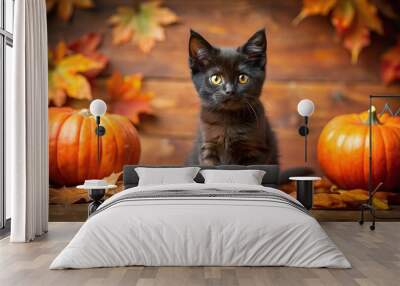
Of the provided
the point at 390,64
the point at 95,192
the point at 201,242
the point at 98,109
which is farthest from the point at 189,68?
the point at 201,242

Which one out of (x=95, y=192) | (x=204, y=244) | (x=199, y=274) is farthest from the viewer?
(x=95, y=192)

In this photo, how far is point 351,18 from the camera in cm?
603

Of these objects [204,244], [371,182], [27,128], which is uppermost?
[27,128]

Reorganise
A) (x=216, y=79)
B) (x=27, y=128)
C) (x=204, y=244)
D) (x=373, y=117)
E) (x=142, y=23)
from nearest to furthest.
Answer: (x=204, y=244)
(x=27, y=128)
(x=216, y=79)
(x=373, y=117)
(x=142, y=23)

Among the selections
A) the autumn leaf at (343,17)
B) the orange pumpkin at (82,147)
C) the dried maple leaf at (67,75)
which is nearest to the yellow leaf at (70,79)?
the dried maple leaf at (67,75)

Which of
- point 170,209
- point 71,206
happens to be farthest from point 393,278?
point 71,206

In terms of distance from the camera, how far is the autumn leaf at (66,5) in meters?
6.05

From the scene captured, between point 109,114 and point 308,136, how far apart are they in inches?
84.1

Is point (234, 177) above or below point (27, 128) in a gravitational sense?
below

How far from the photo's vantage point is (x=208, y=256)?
358 centimetres

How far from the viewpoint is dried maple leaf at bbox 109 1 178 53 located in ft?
19.8

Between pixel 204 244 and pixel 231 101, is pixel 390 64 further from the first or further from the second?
pixel 204 244

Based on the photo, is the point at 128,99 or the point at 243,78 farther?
the point at 128,99

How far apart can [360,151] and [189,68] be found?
77.0 inches
